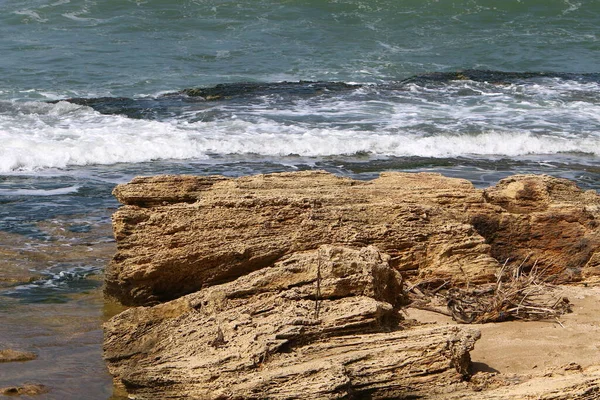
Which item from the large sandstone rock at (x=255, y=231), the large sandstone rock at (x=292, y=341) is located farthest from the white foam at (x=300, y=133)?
the large sandstone rock at (x=292, y=341)

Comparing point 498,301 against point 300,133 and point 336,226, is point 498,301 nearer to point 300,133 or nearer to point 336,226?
point 336,226

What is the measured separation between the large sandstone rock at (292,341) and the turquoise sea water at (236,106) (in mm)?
512

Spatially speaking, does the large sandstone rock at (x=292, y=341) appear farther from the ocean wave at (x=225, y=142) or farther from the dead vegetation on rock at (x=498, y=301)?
the ocean wave at (x=225, y=142)

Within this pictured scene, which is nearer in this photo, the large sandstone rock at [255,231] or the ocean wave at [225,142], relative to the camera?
the large sandstone rock at [255,231]

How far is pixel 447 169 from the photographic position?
38.7 ft

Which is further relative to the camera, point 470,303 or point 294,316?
point 470,303

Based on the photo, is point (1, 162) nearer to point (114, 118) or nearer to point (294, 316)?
point (114, 118)

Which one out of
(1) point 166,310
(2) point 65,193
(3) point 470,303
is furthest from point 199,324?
(2) point 65,193

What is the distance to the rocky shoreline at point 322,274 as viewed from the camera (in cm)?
414

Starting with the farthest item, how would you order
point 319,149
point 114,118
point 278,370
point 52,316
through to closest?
point 114,118 → point 319,149 → point 52,316 → point 278,370

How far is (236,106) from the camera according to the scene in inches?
627

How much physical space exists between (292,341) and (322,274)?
1.94 feet

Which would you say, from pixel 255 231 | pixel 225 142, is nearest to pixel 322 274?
pixel 255 231

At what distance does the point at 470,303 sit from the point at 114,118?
10319mm
